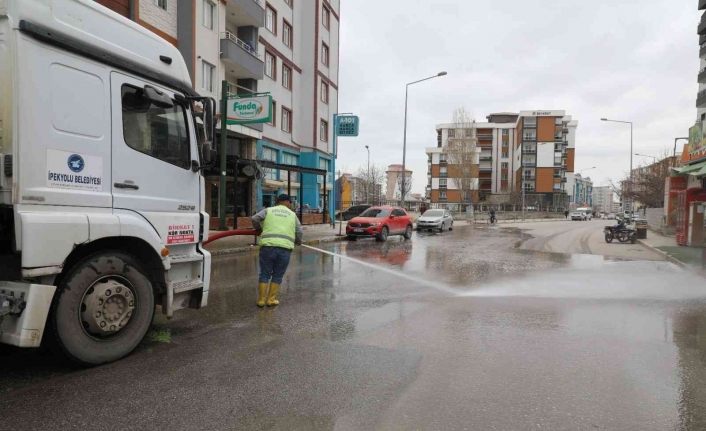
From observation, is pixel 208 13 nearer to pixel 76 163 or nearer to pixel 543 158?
pixel 76 163

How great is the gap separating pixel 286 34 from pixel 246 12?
7.82m

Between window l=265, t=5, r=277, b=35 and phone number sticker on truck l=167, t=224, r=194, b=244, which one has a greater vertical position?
window l=265, t=5, r=277, b=35

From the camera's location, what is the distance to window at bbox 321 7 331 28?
35.6m

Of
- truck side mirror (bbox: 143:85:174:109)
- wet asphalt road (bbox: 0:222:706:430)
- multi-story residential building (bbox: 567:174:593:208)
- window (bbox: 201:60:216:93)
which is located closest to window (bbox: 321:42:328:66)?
window (bbox: 201:60:216:93)

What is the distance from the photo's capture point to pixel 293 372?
4.25 metres

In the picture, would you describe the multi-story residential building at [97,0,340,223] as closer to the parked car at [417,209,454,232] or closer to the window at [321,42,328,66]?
the window at [321,42,328,66]

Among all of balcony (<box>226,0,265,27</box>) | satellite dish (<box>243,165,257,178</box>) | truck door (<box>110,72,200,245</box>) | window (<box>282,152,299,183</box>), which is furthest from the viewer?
window (<box>282,152,299,183</box>)

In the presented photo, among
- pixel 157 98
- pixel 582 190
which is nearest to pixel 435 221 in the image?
pixel 157 98

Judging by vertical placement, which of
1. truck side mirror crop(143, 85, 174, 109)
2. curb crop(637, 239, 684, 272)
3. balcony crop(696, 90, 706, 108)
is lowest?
curb crop(637, 239, 684, 272)

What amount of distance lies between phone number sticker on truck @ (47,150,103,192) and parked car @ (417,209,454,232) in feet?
83.3

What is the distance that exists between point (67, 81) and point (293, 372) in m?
3.19

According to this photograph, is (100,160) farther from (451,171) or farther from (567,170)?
(567,170)

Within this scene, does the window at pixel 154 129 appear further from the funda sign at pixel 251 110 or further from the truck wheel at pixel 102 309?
the funda sign at pixel 251 110

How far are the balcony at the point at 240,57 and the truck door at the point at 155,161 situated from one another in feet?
61.7
